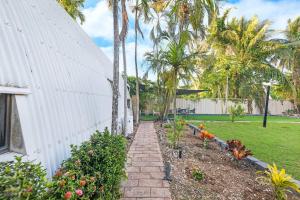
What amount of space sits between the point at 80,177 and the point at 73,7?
1641cm

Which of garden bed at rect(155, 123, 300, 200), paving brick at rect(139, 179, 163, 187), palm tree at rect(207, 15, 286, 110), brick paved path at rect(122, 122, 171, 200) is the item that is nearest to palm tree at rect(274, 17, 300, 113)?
palm tree at rect(207, 15, 286, 110)

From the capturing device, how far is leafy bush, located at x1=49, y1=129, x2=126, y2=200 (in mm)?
1822

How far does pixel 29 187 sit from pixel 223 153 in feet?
20.2

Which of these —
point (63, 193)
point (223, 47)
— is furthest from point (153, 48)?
point (63, 193)

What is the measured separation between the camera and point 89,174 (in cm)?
261

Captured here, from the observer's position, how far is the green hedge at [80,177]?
1604 millimetres

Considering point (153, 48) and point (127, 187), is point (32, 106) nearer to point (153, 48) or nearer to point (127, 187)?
point (127, 187)

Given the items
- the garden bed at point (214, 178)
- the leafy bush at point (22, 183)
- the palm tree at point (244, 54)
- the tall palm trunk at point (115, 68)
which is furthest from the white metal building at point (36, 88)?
the palm tree at point (244, 54)

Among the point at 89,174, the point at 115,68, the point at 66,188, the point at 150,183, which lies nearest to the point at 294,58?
the point at 115,68

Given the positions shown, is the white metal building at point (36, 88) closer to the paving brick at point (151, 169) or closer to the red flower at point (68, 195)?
the red flower at point (68, 195)

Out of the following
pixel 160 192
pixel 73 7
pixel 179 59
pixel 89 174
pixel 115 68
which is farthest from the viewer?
pixel 73 7

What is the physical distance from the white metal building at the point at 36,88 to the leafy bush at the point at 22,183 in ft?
2.56

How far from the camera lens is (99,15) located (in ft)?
24.2

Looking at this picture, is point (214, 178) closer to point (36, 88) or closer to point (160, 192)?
point (160, 192)
